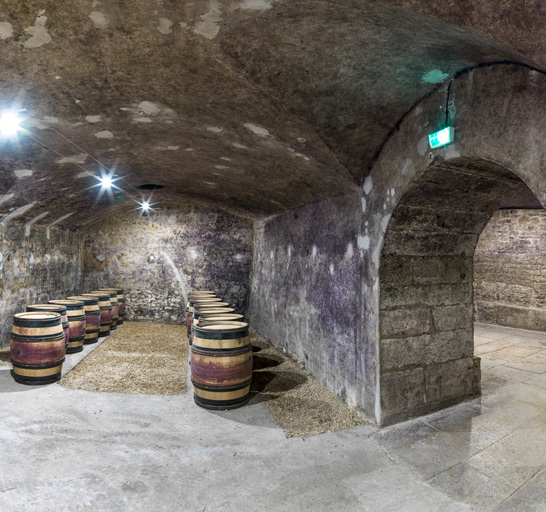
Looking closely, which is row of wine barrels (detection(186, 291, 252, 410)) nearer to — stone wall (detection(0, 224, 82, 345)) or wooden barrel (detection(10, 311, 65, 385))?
wooden barrel (detection(10, 311, 65, 385))

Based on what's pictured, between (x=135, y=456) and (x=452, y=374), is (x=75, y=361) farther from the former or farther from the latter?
(x=452, y=374)

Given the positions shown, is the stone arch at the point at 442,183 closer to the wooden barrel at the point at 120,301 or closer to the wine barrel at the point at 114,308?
the wine barrel at the point at 114,308

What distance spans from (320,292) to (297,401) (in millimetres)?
1293

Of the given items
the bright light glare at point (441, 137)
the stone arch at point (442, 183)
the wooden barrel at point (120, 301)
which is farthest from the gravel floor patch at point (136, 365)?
the bright light glare at point (441, 137)

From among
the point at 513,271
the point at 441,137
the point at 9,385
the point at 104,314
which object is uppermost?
the point at 441,137

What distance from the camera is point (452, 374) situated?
3676 millimetres

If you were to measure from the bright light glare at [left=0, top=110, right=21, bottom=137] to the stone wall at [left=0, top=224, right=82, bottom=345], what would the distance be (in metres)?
2.67

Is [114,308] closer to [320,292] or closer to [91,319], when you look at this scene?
[91,319]

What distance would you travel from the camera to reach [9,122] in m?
3.18

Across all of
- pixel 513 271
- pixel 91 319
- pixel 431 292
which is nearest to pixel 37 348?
pixel 91 319

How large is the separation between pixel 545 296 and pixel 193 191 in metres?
7.21

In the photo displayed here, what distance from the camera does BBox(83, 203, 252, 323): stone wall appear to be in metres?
8.20

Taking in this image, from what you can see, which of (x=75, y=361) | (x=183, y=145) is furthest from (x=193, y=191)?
(x=75, y=361)

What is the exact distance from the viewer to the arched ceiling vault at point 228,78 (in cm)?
204
